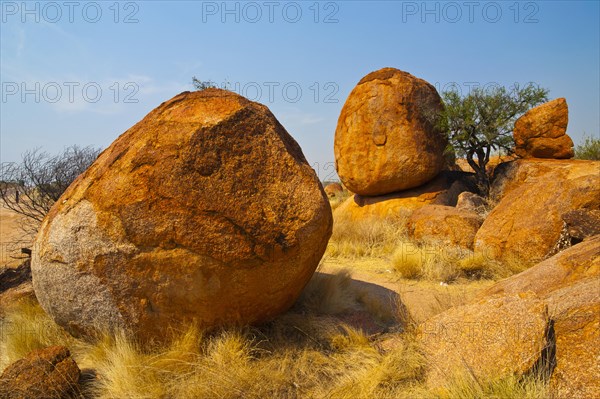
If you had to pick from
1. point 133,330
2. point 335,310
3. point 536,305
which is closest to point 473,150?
point 335,310

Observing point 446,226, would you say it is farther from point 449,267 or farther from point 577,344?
point 577,344

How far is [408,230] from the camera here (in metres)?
8.00

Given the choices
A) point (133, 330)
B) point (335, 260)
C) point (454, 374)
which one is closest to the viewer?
point (454, 374)

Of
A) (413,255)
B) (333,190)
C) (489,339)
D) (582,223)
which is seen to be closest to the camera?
(489,339)

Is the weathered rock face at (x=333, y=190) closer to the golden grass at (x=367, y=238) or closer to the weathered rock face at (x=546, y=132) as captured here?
the golden grass at (x=367, y=238)

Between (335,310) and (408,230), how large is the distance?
13.4 ft

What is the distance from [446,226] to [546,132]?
155 inches

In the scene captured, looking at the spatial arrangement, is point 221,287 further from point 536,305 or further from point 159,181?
point 536,305

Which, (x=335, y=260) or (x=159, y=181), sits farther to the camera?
(x=335, y=260)

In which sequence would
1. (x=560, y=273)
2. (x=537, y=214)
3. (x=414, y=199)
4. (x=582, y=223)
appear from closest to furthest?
(x=560, y=273) < (x=582, y=223) < (x=537, y=214) < (x=414, y=199)

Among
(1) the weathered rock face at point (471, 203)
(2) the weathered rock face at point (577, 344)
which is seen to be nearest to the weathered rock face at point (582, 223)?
(2) the weathered rock face at point (577, 344)

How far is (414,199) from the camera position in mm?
9859

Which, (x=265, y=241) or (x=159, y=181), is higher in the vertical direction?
(x=159, y=181)

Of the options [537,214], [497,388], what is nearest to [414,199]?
[537,214]
